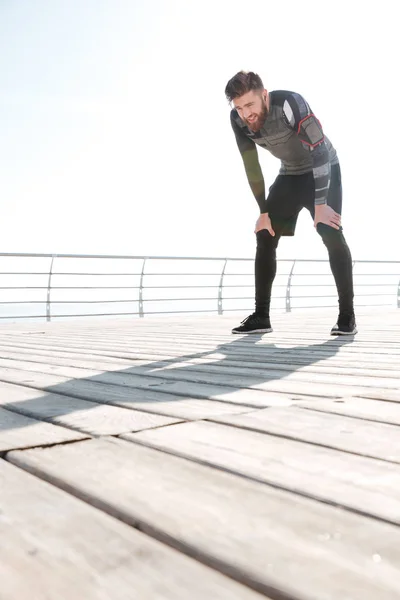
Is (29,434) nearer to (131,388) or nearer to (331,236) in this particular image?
(131,388)

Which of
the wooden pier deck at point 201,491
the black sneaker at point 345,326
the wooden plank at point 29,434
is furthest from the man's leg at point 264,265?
the wooden plank at point 29,434

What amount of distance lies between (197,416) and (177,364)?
93cm

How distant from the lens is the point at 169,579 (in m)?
0.48

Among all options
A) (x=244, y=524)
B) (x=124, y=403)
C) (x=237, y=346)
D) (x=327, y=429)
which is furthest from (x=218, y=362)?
(x=244, y=524)

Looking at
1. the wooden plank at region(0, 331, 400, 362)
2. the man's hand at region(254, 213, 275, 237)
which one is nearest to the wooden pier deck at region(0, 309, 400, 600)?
the wooden plank at region(0, 331, 400, 362)

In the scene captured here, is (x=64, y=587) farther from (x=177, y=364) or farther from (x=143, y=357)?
(x=143, y=357)

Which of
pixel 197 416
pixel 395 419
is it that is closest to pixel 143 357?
pixel 197 416

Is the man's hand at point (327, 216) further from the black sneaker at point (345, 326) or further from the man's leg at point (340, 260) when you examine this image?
the black sneaker at point (345, 326)

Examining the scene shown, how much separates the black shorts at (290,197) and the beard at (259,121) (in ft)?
1.11

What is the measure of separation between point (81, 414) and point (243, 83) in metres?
2.06

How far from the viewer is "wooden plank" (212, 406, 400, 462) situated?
86 centimetres

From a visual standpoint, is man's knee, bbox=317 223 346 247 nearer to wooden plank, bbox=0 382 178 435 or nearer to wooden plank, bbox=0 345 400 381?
wooden plank, bbox=0 345 400 381

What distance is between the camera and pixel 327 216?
287 cm

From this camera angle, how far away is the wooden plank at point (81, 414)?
102 centimetres
